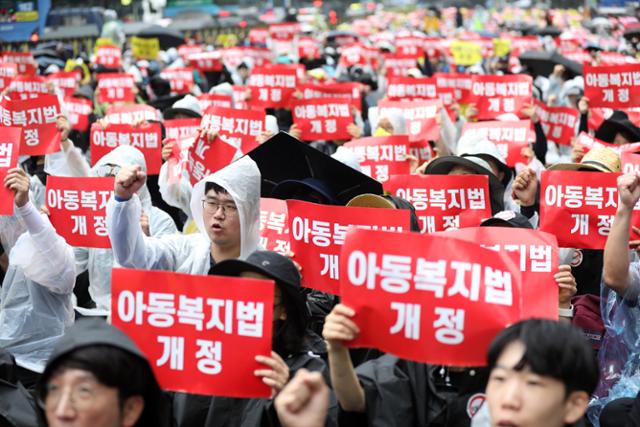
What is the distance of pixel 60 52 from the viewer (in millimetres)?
23250

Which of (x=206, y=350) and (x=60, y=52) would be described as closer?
(x=206, y=350)

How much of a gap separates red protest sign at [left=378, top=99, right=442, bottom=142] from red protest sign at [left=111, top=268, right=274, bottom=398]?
21.5 ft

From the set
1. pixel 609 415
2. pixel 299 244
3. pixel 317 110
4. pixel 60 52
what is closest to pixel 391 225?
pixel 299 244

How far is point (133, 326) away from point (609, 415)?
192 centimetres

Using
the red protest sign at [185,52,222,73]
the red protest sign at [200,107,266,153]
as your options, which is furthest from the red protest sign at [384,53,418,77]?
the red protest sign at [200,107,266,153]

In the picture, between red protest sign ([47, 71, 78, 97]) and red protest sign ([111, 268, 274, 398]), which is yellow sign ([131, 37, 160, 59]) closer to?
red protest sign ([47, 71, 78, 97])

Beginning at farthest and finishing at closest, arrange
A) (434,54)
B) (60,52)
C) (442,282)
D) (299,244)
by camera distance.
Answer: (434,54)
(60,52)
(299,244)
(442,282)

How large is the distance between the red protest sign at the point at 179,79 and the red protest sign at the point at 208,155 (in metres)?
9.59

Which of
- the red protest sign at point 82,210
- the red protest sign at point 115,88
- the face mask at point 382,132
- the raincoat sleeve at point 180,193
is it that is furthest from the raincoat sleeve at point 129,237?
the red protest sign at point 115,88

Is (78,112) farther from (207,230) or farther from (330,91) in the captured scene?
(207,230)

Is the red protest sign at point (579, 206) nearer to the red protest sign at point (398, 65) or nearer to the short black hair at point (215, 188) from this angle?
the short black hair at point (215, 188)

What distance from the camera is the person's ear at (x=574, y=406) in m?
3.14

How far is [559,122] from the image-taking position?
437 inches

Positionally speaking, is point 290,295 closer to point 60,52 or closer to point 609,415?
point 609,415
